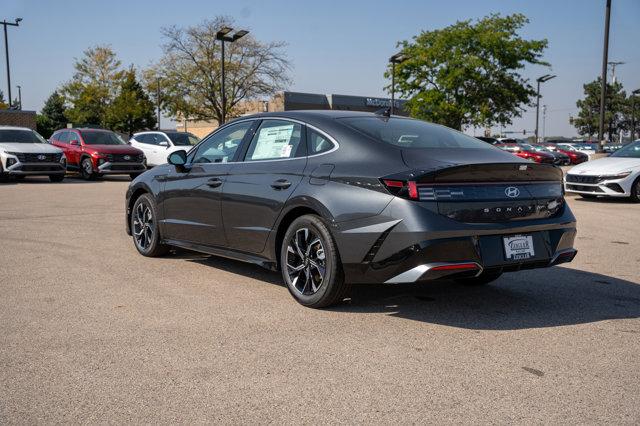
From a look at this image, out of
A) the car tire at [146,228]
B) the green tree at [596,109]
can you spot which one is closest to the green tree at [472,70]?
the car tire at [146,228]

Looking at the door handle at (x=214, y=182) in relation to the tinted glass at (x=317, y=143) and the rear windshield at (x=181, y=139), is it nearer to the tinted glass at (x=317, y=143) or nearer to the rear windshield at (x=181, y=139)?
the tinted glass at (x=317, y=143)

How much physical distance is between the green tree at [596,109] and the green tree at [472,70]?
61.0 m

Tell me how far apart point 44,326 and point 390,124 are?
10.2 ft

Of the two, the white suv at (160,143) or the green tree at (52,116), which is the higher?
the green tree at (52,116)

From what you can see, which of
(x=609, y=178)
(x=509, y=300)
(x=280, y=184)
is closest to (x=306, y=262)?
(x=280, y=184)

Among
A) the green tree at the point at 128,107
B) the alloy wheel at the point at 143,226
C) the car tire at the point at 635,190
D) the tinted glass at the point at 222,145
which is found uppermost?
the green tree at the point at 128,107

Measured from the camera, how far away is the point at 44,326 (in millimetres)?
4801

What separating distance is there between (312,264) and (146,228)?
3.06 m

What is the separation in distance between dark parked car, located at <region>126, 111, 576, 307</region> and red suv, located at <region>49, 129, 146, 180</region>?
16.7 meters

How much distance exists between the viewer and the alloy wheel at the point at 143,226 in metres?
7.64

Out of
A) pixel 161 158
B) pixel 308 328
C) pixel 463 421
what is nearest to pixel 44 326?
pixel 308 328

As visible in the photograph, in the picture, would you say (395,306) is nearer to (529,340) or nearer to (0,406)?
(529,340)

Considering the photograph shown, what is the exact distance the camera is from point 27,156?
2022 cm

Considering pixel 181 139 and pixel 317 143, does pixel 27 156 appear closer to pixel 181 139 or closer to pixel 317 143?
pixel 181 139
